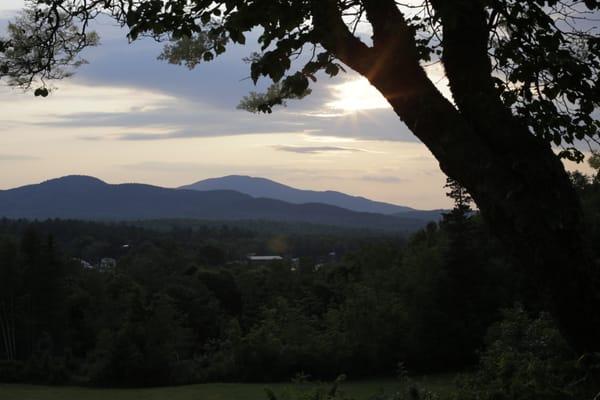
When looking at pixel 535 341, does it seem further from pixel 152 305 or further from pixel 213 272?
pixel 213 272

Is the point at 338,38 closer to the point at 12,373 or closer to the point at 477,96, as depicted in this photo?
the point at 477,96

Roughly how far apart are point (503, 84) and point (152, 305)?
27.9m

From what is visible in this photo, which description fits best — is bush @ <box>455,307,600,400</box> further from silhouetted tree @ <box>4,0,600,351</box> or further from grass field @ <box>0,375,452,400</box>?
grass field @ <box>0,375,452,400</box>

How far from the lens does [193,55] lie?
16.5 ft

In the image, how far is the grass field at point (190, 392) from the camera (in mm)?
21766

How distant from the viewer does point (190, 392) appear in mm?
23156

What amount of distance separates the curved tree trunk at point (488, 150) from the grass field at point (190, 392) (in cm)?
1858

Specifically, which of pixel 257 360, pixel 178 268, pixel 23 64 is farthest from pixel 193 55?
pixel 178 268

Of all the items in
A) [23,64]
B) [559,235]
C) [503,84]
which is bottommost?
[559,235]

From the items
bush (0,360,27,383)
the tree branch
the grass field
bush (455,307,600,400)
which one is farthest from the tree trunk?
bush (0,360,27,383)

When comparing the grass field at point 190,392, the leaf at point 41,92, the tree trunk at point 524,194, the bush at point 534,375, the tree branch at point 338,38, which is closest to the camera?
the tree trunk at point 524,194

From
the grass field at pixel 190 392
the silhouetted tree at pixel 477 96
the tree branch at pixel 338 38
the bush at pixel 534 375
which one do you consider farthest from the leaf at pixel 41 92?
the grass field at pixel 190 392

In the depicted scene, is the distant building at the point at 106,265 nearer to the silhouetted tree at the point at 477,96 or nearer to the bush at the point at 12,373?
the bush at the point at 12,373

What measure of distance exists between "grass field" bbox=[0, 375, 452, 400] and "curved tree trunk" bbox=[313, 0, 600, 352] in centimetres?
1858
